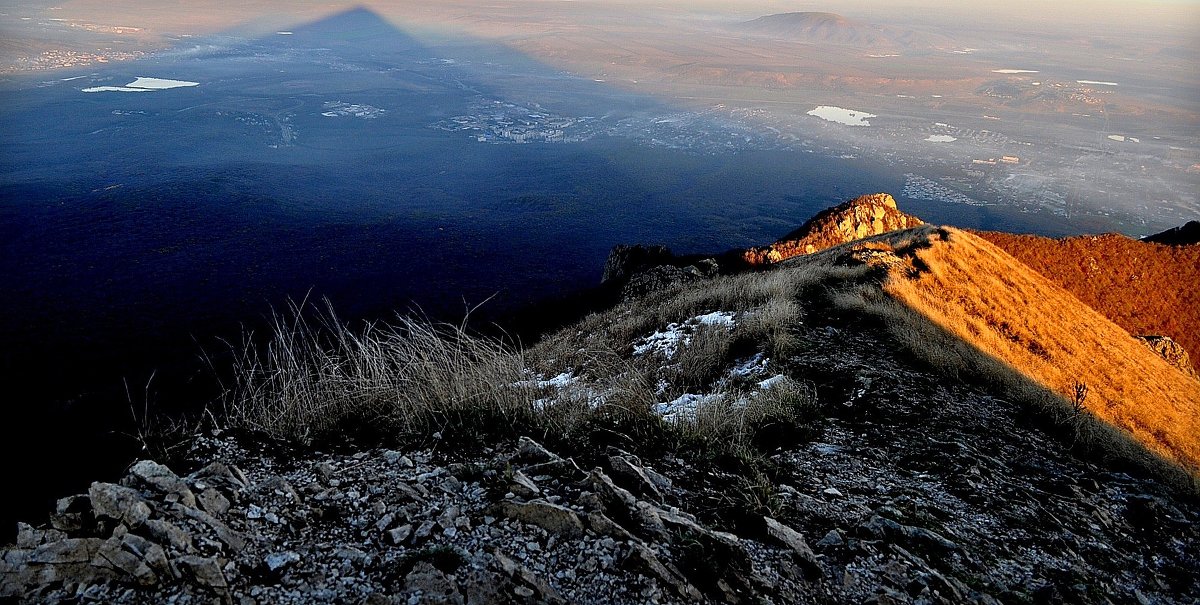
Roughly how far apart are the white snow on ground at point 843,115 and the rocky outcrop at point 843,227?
110 meters

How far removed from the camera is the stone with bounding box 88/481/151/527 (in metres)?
2.71

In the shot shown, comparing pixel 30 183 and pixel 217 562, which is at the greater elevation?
pixel 217 562

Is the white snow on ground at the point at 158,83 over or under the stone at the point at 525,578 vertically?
over

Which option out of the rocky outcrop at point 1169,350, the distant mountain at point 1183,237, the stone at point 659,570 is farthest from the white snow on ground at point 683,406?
the distant mountain at point 1183,237

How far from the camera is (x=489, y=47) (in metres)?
196

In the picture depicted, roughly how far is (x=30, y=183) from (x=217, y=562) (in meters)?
68.2

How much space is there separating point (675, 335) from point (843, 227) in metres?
18.6

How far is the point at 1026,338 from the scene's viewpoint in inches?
384

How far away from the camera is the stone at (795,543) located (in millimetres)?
3002

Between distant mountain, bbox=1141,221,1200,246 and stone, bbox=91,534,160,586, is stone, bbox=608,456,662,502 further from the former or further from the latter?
distant mountain, bbox=1141,221,1200,246

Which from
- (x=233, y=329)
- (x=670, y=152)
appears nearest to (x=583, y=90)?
(x=670, y=152)

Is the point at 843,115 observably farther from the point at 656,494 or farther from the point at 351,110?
the point at 656,494

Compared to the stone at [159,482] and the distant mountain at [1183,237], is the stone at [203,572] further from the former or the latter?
the distant mountain at [1183,237]

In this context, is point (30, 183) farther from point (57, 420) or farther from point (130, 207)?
point (57, 420)
